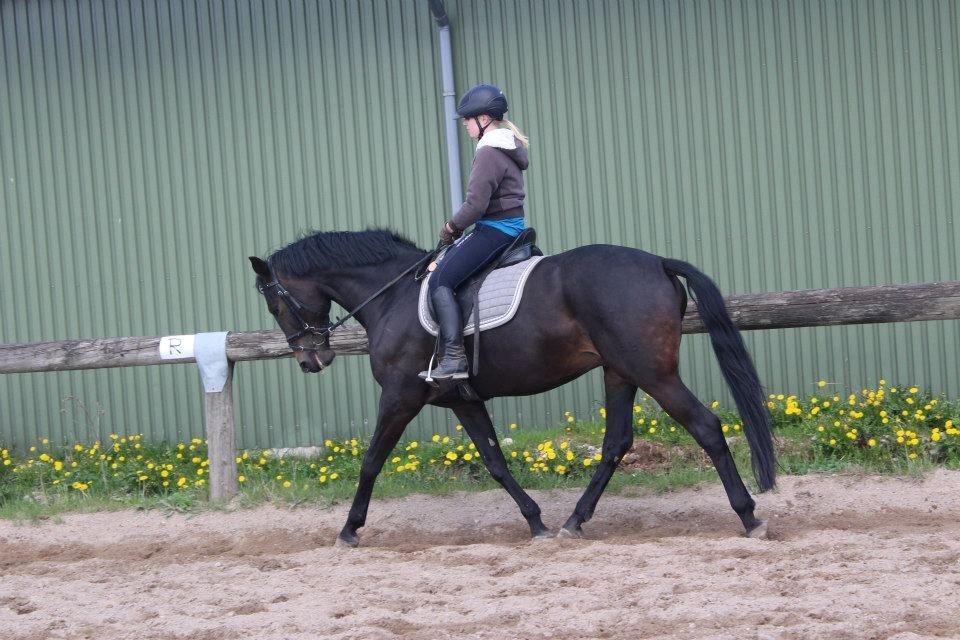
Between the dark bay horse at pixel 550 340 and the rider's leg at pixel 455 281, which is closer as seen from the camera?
the dark bay horse at pixel 550 340

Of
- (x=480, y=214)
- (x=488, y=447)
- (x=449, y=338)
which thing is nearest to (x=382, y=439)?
(x=488, y=447)

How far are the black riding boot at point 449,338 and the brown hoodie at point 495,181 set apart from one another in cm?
44

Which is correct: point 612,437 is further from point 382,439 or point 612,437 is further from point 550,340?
point 382,439

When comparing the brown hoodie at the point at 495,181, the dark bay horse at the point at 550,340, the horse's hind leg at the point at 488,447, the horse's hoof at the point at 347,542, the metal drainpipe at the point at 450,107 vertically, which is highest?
the metal drainpipe at the point at 450,107

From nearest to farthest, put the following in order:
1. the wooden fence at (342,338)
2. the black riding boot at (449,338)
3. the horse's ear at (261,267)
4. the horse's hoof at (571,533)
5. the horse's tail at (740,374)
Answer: the horse's tail at (740,374)
the black riding boot at (449,338)
the horse's hoof at (571,533)
the wooden fence at (342,338)
the horse's ear at (261,267)

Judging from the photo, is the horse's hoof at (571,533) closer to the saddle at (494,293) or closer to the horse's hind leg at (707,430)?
the horse's hind leg at (707,430)

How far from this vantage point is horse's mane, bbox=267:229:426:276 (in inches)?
263

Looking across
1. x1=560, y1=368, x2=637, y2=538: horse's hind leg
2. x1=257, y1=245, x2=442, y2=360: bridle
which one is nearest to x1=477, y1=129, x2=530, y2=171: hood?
x1=257, y1=245, x2=442, y2=360: bridle

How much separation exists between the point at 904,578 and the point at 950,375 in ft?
16.7

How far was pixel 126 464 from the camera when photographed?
28.9 ft

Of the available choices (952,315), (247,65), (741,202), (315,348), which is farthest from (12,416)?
(952,315)

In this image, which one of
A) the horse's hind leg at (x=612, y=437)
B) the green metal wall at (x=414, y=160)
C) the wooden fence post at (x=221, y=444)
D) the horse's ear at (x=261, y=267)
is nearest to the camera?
the horse's hind leg at (x=612, y=437)

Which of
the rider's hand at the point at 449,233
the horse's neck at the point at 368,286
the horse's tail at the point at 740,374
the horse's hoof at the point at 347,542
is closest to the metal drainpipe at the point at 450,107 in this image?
the horse's neck at the point at 368,286

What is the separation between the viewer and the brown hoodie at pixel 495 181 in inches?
241
